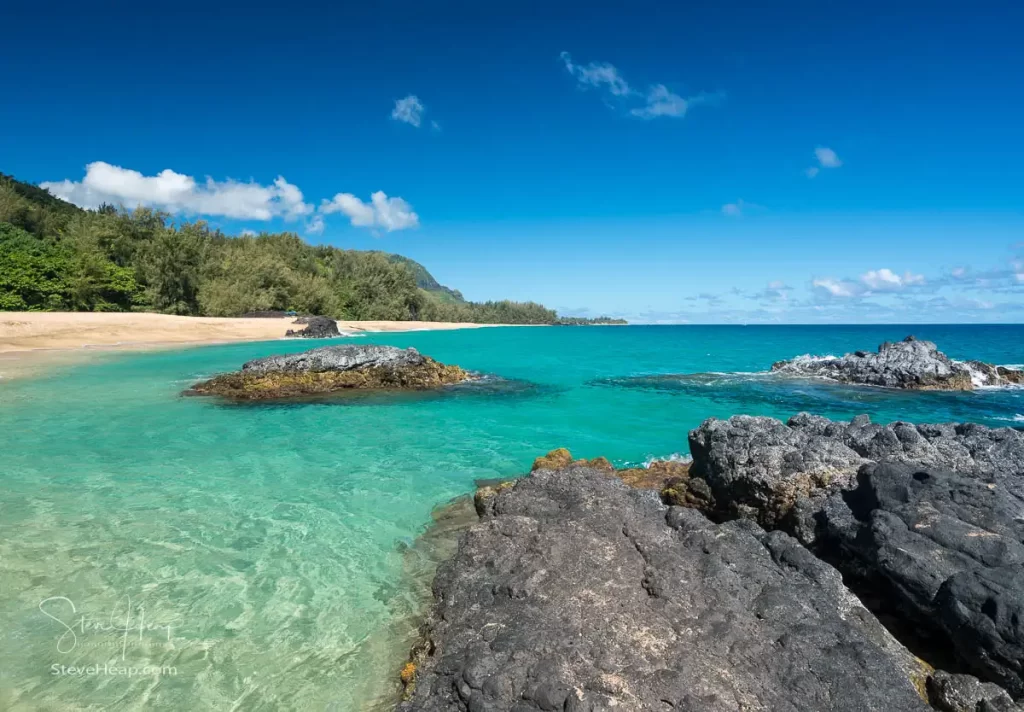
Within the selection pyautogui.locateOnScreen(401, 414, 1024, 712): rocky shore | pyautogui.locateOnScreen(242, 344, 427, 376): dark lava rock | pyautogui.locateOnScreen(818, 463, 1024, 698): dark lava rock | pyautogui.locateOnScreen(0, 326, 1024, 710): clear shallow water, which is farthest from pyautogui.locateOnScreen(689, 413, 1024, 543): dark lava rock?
pyautogui.locateOnScreen(242, 344, 427, 376): dark lava rock

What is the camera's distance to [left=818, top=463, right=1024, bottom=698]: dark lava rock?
433 centimetres

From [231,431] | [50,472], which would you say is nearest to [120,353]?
[231,431]

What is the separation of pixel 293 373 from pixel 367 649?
1813 cm

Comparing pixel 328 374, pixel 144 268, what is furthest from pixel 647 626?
pixel 144 268

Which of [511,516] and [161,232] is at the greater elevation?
[161,232]

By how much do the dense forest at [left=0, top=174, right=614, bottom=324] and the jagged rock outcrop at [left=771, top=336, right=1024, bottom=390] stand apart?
66.4m

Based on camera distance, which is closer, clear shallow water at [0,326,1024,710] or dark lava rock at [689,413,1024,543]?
clear shallow water at [0,326,1024,710]

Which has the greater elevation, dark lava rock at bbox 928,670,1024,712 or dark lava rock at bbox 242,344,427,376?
dark lava rock at bbox 242,344,427,376

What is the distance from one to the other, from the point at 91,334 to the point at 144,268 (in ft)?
85.0

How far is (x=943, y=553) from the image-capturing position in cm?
514

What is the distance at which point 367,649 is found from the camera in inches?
212

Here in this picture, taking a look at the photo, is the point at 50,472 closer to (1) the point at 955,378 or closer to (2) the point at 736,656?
(2) the point at 736,656
